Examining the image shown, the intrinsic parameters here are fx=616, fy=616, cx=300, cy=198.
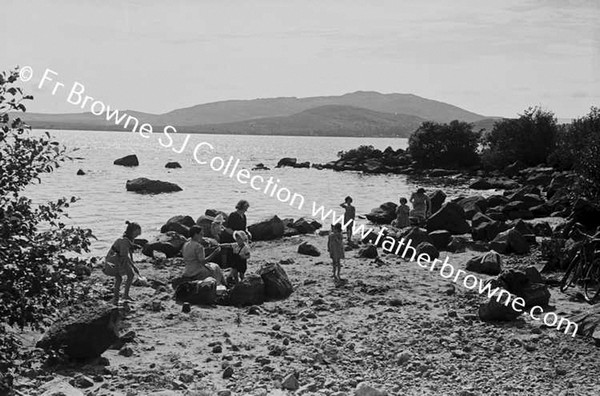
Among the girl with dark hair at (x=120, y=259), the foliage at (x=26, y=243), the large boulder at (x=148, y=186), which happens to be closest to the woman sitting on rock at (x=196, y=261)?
the girl with dark hair at (x=120, y=259)

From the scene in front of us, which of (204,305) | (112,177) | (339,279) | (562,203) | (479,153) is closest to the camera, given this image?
(204,305)

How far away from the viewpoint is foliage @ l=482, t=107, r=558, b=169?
3100 inches

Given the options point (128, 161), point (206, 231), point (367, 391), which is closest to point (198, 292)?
point (367, 391)

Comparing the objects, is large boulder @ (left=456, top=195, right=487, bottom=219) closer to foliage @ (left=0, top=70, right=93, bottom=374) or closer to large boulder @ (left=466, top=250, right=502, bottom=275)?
large boulder @ (left=466, top=250, right=502, bottom=275)

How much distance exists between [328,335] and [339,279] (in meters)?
5.16

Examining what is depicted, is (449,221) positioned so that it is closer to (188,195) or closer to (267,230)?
(267,230)

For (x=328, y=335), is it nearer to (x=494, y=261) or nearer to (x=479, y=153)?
(x=494, y=261)

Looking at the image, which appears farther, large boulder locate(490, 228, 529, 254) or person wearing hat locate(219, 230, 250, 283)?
large boulder locate(490, 228, 529, 254)

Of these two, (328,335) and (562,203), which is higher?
(562,203)

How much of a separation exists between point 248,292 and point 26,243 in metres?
10.7

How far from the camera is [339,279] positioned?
1933cm

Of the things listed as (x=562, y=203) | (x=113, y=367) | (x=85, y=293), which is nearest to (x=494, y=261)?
(x=113, y=367)

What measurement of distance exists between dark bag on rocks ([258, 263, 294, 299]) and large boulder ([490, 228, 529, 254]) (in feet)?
32.4

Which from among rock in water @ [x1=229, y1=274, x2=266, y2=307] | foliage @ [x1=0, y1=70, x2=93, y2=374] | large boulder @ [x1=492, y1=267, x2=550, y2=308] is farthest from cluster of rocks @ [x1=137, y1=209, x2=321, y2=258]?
foliage @ [x1=0, y1=70, x2=93, y2=374]
